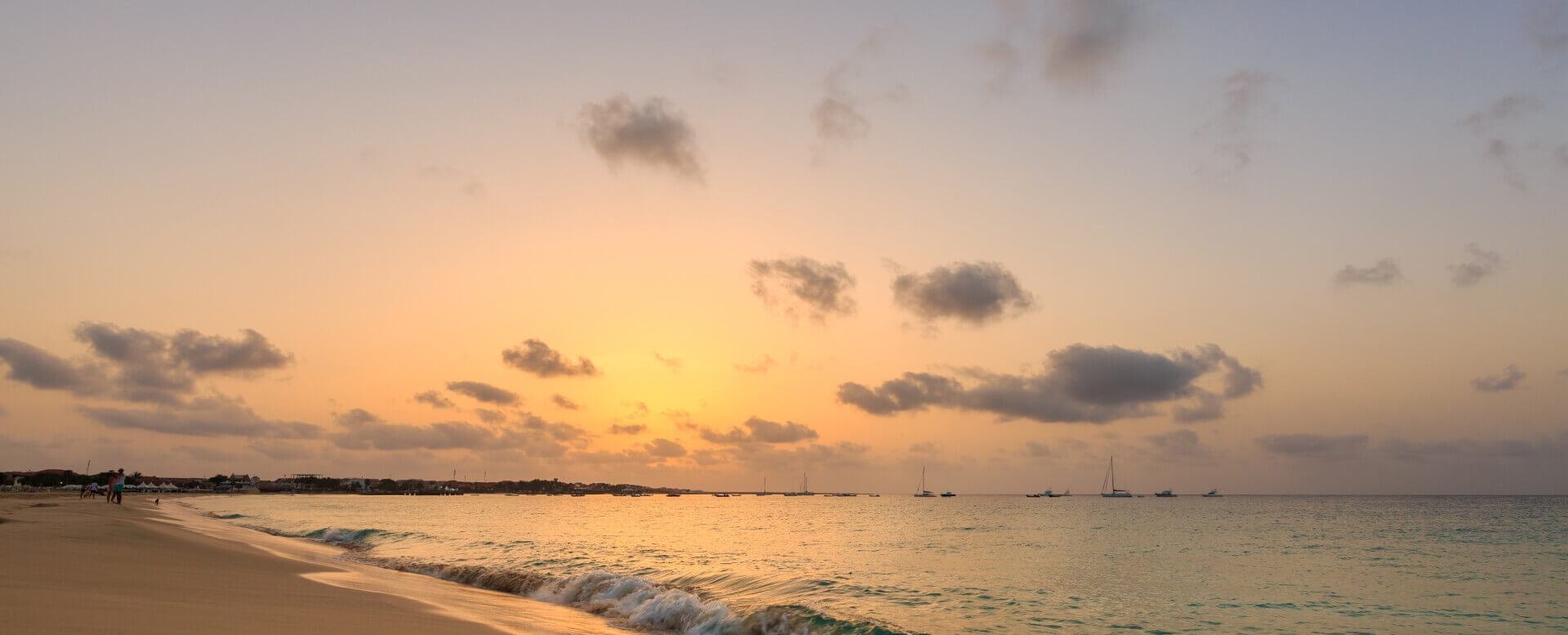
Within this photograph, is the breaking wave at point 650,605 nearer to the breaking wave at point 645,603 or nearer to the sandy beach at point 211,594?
the breaking wave at point 645,603

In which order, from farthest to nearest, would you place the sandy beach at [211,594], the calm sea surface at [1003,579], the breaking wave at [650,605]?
the calm sea surface at [1003,579], the breaking wave at [650,605], the sandy beach at [211,594]

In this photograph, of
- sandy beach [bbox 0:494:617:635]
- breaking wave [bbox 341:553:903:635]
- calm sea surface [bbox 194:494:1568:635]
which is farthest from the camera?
calm sea surface [bbox 194:494:1568:635]

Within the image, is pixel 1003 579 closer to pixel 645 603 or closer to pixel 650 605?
pixel 645 603

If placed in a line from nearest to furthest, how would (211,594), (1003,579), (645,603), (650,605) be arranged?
(211,594) < (650,605) < (645,603) < (1003,579)

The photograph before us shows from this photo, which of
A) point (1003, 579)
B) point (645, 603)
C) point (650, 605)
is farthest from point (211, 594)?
point (1003, 579)

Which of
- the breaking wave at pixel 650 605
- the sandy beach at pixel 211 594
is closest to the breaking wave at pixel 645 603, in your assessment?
the breaking wave at pixel 650 605

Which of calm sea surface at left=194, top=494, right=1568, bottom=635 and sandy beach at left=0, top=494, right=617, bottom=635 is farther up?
sandy beach at left=0, top=494, right=617, bottom=635

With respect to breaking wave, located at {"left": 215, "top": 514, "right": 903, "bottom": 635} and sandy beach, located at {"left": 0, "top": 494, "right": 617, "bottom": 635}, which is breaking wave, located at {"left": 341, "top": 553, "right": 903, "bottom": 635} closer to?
breaking wave, located at {"left": 215, "top": 514, "right": 903, "bottom": 635}

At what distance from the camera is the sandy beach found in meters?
12.1

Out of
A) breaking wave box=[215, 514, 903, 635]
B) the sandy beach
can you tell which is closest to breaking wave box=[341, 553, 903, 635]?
breaking wave box=[215, 514, 903, 635]

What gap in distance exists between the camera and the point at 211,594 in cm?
1616

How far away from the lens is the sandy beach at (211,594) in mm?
12125

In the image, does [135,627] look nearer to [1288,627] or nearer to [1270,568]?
[1288,627]

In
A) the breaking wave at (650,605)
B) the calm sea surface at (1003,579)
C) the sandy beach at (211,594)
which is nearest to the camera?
the sandy beach at (211,594)
